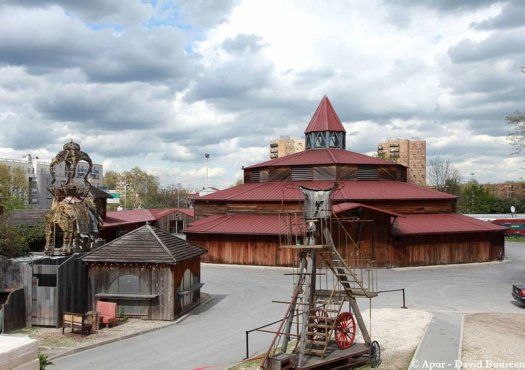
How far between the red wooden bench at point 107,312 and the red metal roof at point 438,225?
2356cm

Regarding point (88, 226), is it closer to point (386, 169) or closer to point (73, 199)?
point (73, 199)

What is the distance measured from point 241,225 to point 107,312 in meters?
21.0

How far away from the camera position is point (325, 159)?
1873 inches

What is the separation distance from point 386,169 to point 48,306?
34.4 metres

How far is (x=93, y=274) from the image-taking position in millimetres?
21953

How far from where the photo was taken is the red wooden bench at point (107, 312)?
2002cm

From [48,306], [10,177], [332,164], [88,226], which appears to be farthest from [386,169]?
[10,177]

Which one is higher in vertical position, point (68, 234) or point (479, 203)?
point (479, 203)

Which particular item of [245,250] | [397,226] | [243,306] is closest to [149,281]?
[243,306]

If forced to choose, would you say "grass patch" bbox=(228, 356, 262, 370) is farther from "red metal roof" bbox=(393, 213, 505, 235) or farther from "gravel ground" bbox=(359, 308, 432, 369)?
"red metal roof" bbox=(393, 213, 505, 235)

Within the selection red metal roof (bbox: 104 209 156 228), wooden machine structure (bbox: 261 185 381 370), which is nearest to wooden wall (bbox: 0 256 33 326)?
wooden machine structure (bbox: 261 185 381 370)

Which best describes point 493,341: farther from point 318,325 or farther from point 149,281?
point 149,281

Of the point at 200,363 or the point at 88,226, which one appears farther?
the point at 88,226

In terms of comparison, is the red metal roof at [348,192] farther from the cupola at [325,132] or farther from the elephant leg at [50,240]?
the elephant leg at [50,240]
